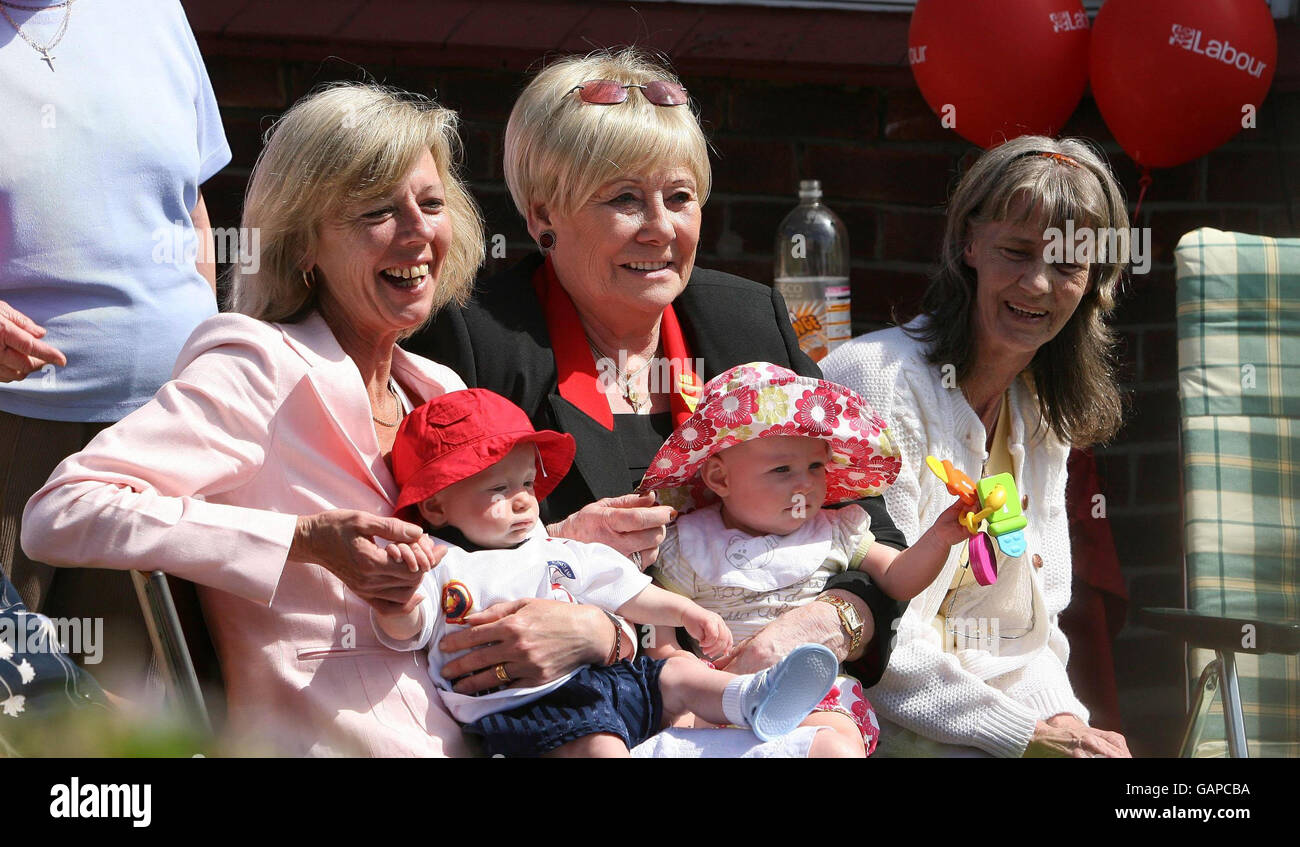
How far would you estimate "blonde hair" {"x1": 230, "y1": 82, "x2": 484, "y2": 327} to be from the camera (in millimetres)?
2590

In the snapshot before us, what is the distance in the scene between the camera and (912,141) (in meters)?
5.23

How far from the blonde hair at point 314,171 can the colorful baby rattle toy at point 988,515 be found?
1.18 metres

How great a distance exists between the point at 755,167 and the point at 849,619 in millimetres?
2647

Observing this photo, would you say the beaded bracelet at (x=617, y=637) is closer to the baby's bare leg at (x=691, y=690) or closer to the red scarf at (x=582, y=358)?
the baby's bare leg at (x=691, y=690)

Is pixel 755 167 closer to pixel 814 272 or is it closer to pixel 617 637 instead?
Result: pixel 814 272

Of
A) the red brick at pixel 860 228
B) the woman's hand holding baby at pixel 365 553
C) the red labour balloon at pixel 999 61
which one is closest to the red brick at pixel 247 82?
the red brick at pixel 860 228

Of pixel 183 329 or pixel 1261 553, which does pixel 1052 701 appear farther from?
pixel 183 329

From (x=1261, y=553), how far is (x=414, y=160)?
2776 mm

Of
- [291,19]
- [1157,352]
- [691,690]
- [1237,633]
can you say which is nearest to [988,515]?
[691,690]

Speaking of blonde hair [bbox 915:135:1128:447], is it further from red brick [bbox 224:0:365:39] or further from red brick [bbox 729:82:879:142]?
red brick [bbox 224:0:365:39]

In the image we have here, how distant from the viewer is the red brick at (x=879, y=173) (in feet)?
17.0
